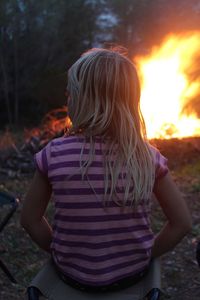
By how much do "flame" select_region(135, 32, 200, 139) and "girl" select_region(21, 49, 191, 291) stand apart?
724cm

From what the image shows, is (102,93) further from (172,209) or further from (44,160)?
(172,209)

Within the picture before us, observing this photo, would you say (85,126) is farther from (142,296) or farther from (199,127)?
(199,127)

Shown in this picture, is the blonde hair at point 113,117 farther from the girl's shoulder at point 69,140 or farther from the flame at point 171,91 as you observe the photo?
the flame at point 171,91

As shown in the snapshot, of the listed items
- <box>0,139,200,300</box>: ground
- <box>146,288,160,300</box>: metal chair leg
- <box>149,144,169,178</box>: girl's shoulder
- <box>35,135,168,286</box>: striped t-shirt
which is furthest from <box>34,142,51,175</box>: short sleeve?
<box>0,139,200,300</box>: ground

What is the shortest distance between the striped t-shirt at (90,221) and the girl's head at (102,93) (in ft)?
0.20

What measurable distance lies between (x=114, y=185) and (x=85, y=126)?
8.7 inches

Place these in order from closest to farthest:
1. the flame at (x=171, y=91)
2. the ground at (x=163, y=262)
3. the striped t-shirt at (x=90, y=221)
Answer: the striped t-shirt at (x=90, y=221), the ground at (x=163, y=262), the flame at (x=171, y=91)

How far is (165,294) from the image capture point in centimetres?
416

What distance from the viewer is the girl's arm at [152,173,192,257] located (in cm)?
190

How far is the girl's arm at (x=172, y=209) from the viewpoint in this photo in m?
1.90

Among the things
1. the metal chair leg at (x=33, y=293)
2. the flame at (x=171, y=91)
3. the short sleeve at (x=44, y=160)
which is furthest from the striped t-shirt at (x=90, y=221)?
the flame at (x=171, y=91)

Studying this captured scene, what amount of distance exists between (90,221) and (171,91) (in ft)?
29.8

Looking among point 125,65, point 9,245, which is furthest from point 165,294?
point 125,65

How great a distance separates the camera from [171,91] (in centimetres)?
1071
